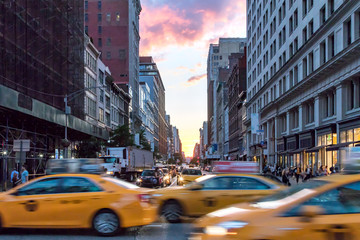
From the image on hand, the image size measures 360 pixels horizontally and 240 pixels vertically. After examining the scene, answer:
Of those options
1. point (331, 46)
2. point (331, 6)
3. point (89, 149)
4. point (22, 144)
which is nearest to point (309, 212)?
point (22, 144)

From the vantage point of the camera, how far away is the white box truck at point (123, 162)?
35.1 meters

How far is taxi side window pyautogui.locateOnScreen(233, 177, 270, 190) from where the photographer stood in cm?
1085

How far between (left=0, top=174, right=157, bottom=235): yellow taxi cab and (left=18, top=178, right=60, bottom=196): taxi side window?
0.09 ft

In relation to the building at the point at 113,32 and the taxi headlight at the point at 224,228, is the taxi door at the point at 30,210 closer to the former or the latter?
the taxi headlight at the point at 224,228

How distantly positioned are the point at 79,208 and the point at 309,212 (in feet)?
18.2

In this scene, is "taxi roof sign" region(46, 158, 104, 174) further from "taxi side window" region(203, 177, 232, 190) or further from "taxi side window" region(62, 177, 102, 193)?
"taxi side window" region(203, 177, 232, 190)

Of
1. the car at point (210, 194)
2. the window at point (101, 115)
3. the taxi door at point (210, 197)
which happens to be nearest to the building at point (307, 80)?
the car at point (210, 194)

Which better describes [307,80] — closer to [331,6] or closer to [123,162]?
[331,6]

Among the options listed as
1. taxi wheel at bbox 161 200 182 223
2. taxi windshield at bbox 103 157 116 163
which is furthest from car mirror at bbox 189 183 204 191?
taxi windshield at bbox 103 157 116 163

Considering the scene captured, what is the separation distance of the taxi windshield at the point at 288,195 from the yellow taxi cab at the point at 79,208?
11.8 feet

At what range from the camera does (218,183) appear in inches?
434

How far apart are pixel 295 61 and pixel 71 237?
37837mm

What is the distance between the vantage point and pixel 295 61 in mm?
42281

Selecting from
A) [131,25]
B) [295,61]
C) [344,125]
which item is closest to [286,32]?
[295,61]
